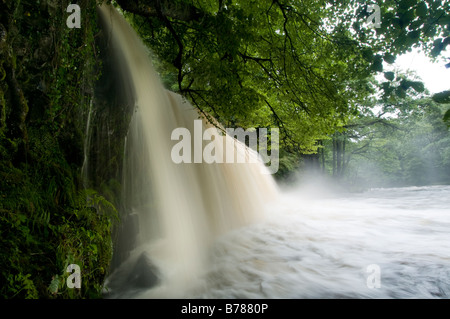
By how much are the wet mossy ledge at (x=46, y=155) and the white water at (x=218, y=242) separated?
3.44 feet

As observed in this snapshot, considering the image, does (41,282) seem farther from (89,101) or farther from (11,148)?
(89,101)

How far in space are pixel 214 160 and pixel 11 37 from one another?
4745 millimetres

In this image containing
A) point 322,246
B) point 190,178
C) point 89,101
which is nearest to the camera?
point 89,101

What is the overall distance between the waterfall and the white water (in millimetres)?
19

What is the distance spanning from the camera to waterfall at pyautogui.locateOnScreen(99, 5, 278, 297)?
3627 millimetres

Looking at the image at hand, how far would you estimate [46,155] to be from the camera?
8.58 feet

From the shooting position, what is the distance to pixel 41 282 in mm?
2078

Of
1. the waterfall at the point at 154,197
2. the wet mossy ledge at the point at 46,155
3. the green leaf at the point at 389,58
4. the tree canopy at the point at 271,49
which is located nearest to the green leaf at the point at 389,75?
the green leaf at the point at 389,58

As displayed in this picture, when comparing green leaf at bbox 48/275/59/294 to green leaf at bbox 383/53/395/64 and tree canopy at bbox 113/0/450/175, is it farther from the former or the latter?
tree canopy at bbox 113/0/450/175

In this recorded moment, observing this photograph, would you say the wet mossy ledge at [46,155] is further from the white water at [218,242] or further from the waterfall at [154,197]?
the white water at [218,242]

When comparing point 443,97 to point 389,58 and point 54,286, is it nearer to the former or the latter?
point 389,58

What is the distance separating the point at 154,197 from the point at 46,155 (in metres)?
2.26

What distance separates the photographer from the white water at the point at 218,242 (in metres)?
3.34
